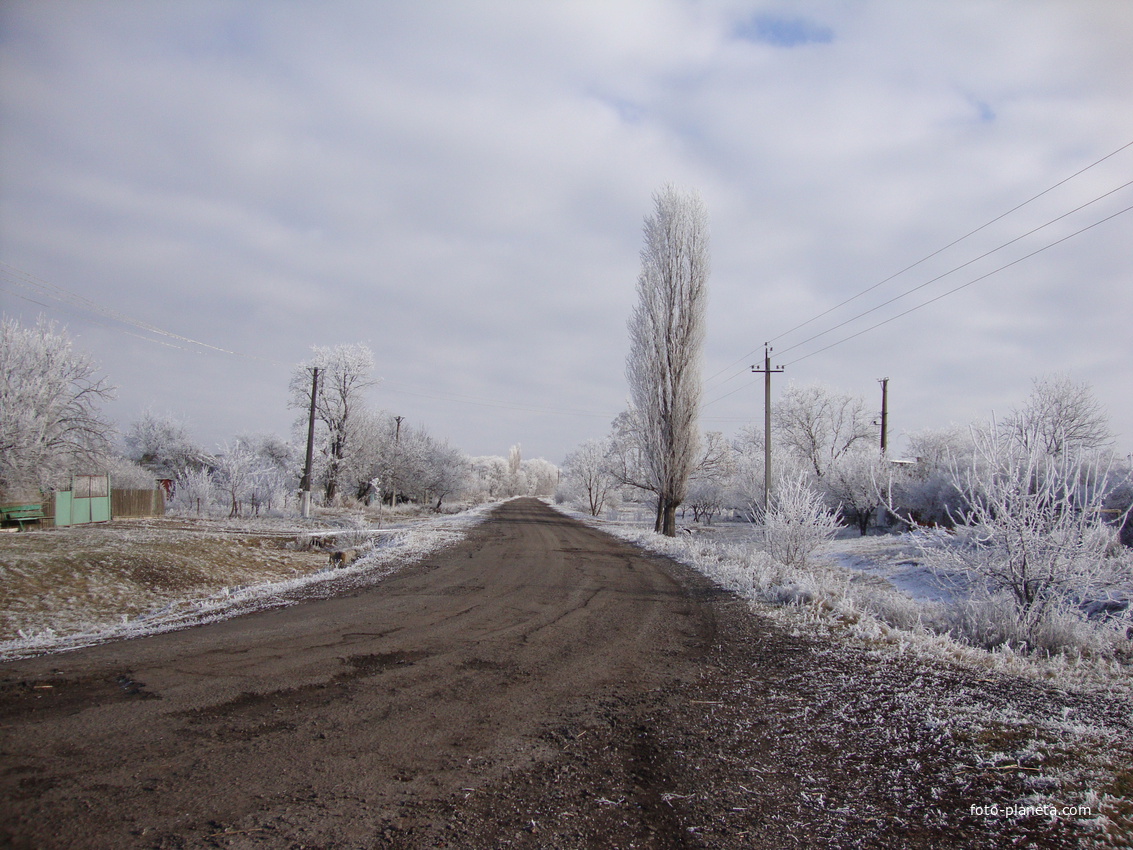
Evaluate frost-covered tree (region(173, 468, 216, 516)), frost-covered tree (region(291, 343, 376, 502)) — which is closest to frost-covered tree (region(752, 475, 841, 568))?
frost-covered tree (region(173, 468, 216, 516))

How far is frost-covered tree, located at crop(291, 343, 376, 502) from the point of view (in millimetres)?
38312

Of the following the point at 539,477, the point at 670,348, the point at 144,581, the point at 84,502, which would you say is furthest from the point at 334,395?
the point at 539,477

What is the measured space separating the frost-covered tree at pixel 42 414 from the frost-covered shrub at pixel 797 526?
26307 mm

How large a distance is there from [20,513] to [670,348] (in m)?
23.1

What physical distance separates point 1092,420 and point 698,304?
22138 mm

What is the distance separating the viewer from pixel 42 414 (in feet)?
71.8

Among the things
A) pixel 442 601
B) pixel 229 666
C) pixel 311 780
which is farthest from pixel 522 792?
pixel 442 601

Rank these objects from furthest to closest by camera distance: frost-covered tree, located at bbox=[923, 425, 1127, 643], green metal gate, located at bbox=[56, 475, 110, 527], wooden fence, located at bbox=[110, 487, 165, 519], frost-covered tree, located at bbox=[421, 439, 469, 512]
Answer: frost-covered tree, located at bbox=[421, 439, 469, 512] → wooden fence, located at bbox=[110, 487, 165, 519] → green metal gate, located at bbox=[56, 475, 110, 527] → frost-covered tree, located at bbox=[923, 425, 1127, 643]

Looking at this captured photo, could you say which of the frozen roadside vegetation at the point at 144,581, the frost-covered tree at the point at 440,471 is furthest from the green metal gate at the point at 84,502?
the frost-covered tree at the point at 440,471

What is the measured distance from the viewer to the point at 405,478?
46.7 m

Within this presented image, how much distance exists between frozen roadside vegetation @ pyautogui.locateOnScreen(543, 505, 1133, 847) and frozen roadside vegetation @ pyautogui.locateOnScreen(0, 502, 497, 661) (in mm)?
7754

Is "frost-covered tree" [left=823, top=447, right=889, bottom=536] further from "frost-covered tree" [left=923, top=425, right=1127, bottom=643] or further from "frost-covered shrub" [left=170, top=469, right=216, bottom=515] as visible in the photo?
"frost-covered shrub" [left=170, top=469, right=216, bottom=515]

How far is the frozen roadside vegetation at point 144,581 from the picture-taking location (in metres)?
7.39

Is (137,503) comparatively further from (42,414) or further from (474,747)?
(474,747)
